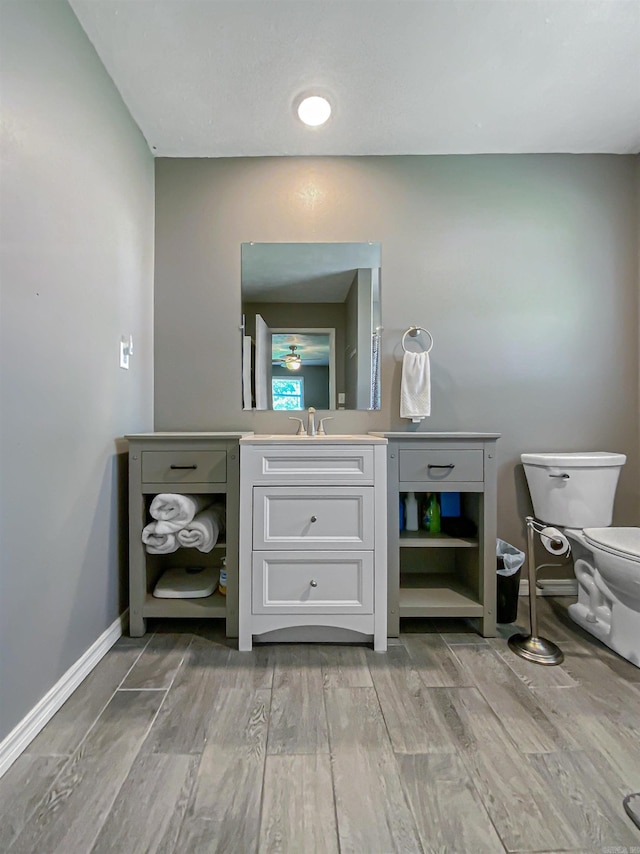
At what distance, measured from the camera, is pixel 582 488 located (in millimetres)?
1817

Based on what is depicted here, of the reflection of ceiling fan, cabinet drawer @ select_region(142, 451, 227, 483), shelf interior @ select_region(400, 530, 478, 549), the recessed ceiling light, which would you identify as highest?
the recessed ceiling light

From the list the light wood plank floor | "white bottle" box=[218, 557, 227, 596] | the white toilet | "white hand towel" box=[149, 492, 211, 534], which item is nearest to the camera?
the light wood plank floor

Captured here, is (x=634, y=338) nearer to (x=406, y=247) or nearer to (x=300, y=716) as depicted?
(x=406, y=247)

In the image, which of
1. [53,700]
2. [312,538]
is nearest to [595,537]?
[312,538]

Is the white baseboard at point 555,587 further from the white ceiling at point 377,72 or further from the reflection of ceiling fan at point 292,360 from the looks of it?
the white ceiling at point 377,72

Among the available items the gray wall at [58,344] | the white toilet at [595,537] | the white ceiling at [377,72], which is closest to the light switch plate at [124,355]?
the gray wall at [58,344]

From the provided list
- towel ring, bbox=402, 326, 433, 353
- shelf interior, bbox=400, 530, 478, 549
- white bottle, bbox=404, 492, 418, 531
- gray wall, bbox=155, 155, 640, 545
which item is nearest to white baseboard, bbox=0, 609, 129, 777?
gray wall, bbox=155, 155, 640, 545

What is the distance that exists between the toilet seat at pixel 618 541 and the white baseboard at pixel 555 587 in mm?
539

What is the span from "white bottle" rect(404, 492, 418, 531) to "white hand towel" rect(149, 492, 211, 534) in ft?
3.17

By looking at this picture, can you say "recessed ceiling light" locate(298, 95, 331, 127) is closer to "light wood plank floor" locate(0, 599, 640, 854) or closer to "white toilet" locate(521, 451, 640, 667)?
"white toilet" locate(521, 451, 640, 667)

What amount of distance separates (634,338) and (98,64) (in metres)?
2.69

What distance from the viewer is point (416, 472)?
1.64 meters

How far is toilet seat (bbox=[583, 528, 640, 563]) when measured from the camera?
1.44 meters

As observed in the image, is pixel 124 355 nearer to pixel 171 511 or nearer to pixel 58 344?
pixel 58 344
